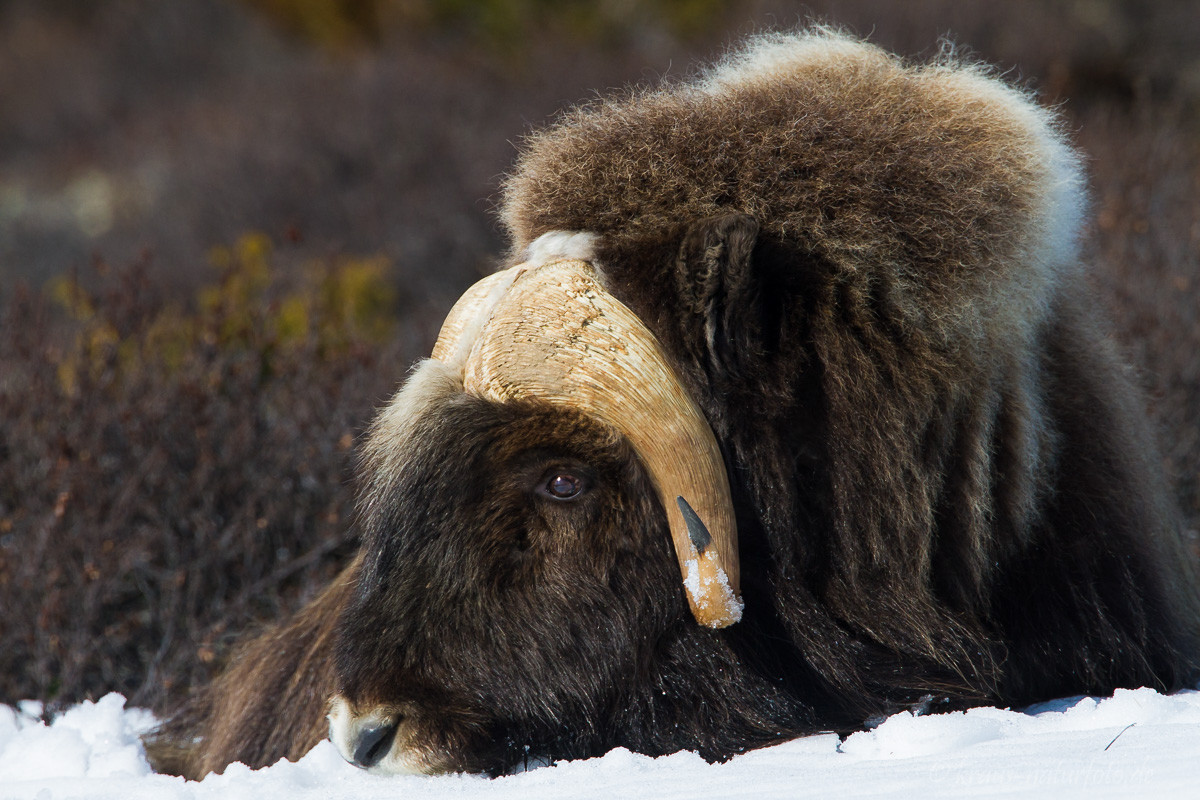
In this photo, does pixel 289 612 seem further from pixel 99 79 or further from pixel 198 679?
pixel 99 79

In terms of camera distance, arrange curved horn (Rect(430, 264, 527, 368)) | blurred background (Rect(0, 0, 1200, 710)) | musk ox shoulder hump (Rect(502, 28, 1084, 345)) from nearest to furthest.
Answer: musk ox shoulder hump (Rect(502, 28, 1084, 345)) → curved horn (Rect(430, 264, 527, 368)) → blurred background (Rect(0, 0, 1200, 710))

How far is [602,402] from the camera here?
6.46 feet

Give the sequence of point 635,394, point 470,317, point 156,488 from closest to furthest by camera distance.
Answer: point 635,394, point 470,317, point 156,488

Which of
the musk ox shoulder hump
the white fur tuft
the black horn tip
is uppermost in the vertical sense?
the musk ox shoulder hump

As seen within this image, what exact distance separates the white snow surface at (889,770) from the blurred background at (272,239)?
2.74ft

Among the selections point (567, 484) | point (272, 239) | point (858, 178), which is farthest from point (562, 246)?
point (272, 239)

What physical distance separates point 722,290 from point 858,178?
34 centimetres

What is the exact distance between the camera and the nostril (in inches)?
79.4

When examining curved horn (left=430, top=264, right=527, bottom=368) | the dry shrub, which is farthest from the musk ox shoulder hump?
the dry shrub

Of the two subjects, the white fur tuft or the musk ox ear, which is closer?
the musk ox ear

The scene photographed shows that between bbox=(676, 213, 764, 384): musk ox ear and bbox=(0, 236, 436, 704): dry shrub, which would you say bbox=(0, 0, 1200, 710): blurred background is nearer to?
bbox=(0, 236, 436, 704): dry shrub

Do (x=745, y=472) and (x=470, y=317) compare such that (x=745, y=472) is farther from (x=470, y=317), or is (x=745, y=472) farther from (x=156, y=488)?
(x=156, y=488)

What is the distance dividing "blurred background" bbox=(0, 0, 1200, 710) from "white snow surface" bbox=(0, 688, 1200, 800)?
835 millimetres

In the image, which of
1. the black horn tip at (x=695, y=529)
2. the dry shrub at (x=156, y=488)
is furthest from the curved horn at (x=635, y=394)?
the dry shrub at (x=156, y=488)
